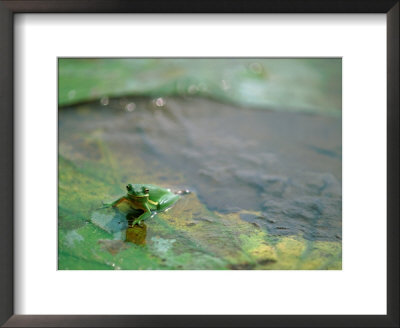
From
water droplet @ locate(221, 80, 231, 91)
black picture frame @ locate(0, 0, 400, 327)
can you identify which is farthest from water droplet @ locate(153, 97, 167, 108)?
black picture frame @ locate(0, 0, 400, 327)

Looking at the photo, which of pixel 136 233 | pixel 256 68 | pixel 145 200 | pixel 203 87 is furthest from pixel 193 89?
pixel 136 233

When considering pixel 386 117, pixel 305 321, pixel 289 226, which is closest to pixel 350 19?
pixel 386 117

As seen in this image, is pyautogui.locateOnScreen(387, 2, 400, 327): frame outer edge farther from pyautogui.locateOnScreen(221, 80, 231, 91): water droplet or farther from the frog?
pyautogui.locateOnScreen(221, 80, 231, 91): water droplet

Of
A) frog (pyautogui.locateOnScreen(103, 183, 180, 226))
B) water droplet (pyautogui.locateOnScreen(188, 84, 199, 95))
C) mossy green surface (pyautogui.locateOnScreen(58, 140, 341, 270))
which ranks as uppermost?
water droplet (pyautogui.locateOnScreen(188, 84, 199, 95))

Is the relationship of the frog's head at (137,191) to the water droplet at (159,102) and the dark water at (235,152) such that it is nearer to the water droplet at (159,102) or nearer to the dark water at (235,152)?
the dark water at (235,152)

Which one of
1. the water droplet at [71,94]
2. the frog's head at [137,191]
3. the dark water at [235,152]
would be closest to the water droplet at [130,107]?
the dark water at [235,152]

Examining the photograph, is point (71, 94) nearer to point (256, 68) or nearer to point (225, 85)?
point (225, 85)
